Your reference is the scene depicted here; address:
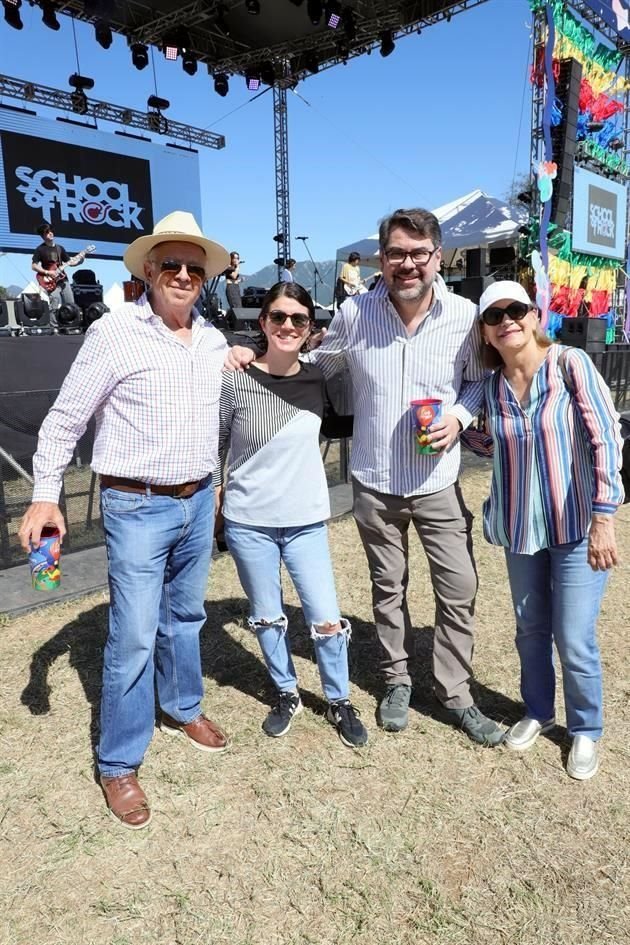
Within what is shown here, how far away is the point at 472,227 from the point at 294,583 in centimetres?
1769

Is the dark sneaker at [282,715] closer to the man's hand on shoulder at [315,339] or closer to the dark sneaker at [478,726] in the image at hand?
the dark sneaker at [478,726]

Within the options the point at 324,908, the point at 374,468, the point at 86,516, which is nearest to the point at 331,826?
the point at 324,908

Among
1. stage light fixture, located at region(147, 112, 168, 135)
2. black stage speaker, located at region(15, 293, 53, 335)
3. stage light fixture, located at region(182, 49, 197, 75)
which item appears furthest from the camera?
stage light fixture, located at region(147, 112, 168, 135)

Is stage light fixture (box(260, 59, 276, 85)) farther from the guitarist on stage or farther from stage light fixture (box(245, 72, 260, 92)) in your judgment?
the guitarist on stage

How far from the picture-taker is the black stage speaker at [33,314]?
27.9ft

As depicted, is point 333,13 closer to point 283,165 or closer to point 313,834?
point 283,165

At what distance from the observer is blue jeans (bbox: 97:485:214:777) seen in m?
2.11

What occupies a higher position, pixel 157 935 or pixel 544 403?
pixel 544 403

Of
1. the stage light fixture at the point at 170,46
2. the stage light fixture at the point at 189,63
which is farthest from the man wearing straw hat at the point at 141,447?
the stage light fixture at the point at 189,63

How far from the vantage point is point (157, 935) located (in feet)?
5.74

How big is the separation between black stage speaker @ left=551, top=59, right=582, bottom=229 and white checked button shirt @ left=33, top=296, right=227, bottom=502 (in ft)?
36.4

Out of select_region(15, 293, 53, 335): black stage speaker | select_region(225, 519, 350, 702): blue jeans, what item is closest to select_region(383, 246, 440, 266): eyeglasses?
select_region(225, 519, 350, 702): blue jeans

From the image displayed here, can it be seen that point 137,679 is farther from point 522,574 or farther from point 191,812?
point 522,574

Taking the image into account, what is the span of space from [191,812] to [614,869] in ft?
4.51
